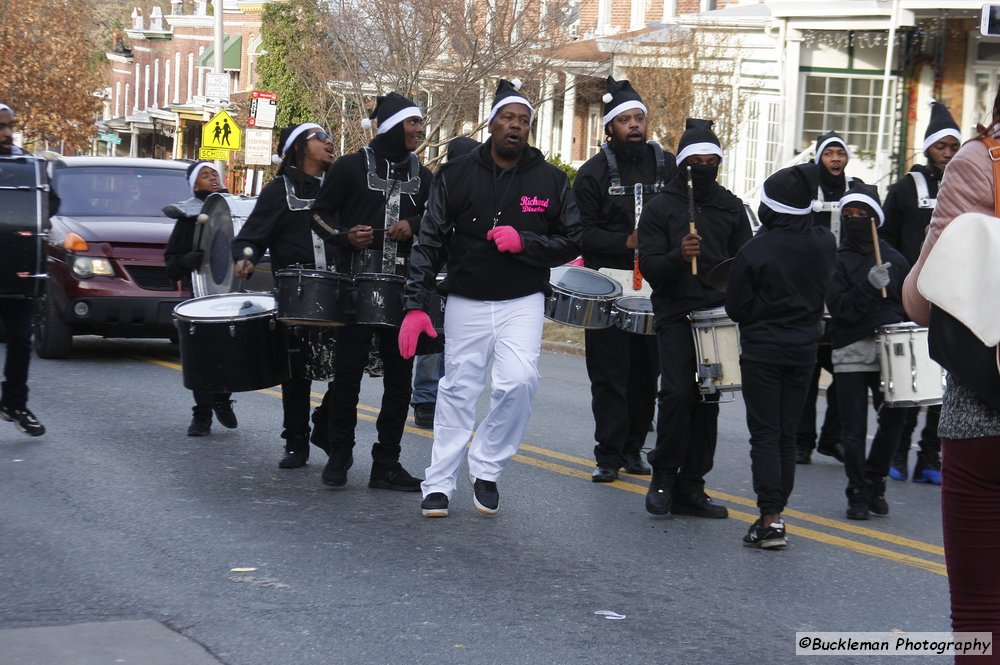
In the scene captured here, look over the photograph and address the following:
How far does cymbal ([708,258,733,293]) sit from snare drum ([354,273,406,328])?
1.61 meters

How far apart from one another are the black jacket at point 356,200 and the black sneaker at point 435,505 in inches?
55.1

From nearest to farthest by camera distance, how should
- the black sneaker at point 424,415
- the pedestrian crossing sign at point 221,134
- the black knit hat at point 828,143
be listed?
the black knit hat at point 828,143 < the black sneaker at point 424,415 < the pedestrian crossing sign at point 221,134

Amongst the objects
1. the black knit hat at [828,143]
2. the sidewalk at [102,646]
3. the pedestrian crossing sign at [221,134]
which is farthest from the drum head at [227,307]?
the pedestrian crossing sign at [221,134]

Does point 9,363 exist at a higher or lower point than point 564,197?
lower

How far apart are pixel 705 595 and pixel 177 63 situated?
68355mm

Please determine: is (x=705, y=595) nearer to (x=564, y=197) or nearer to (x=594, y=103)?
(x=564, y=197)

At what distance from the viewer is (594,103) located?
35.2 meters

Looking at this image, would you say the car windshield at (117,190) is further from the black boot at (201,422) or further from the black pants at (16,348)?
the black pants at (16,348)

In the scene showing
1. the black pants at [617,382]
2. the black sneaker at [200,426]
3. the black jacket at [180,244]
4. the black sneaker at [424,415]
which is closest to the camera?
the black pants at [617,382]

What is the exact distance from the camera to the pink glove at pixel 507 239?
7191 mm

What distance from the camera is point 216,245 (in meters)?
10.1

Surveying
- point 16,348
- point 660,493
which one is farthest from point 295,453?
point 660,493

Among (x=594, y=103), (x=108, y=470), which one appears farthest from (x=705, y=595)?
(x=594, y=103)

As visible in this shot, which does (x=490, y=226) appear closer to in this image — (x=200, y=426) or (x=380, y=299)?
(x=380, y=299)
